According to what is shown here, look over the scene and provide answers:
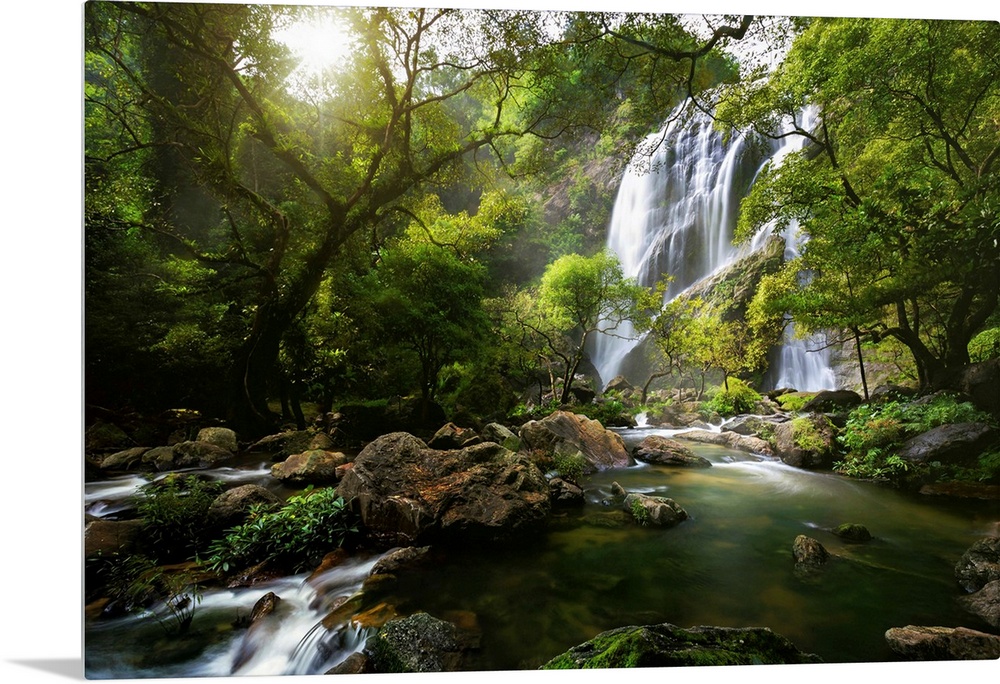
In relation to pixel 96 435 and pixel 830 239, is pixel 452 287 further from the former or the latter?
pixel 830 239

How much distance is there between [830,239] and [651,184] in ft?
4.46

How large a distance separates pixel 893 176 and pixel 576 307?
7.96 ft

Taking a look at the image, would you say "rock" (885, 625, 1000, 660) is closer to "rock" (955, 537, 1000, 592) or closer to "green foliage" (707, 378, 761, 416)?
"rock" (955, 537, 1000, 592)

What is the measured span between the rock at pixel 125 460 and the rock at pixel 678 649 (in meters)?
2.65

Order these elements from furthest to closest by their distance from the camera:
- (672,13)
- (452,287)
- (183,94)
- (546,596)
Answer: (452,287) → (672,13) → (183,94) → (546,596)


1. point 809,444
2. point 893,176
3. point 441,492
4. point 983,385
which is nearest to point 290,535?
point 441,492

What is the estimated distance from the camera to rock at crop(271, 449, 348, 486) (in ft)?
9.30

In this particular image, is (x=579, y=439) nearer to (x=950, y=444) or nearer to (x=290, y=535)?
(x=290, y=535)

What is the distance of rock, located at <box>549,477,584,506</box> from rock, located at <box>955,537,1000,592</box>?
232 centimetres

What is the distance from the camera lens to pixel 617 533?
2.88m

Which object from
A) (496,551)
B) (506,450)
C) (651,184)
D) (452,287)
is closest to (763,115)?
(651,184)

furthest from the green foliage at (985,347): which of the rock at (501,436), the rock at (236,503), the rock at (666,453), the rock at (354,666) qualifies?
the rock at (236,503)

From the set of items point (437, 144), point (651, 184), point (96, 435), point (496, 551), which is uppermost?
point (437, 144)

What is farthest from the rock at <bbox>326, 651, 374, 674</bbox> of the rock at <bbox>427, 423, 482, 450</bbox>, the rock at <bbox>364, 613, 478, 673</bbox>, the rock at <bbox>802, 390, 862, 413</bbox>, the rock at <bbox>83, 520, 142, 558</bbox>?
the rock at <bbox>802, 390, 862, 413</bbox>
